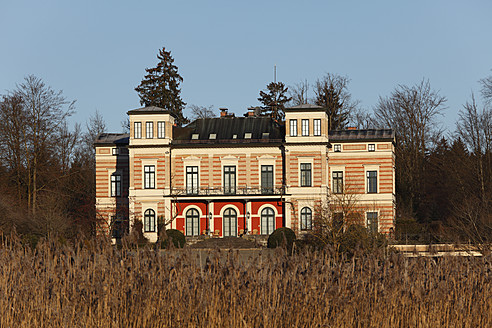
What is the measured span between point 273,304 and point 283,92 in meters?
50.6

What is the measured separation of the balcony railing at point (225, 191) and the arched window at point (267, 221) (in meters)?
0.90

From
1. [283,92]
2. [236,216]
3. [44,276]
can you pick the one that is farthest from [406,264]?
[283,92]

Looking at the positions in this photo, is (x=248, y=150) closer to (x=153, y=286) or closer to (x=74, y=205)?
(x=74, y=205)

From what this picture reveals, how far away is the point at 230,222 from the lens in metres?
38.2

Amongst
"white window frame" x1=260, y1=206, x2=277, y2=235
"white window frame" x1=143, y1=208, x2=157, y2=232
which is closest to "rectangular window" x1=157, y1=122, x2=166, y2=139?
"white window frame" x1=143, y1=208, x2=157, y2=232

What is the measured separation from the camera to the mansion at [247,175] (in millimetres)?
37625

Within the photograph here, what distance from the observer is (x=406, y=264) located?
8.56 m

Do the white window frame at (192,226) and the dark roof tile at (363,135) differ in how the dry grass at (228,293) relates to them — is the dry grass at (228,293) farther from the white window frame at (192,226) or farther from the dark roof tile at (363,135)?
the dark roof tile at (363,135)

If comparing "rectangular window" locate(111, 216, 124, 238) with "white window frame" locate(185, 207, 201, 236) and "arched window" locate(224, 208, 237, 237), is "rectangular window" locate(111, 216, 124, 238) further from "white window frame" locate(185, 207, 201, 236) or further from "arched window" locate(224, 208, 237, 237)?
"arched window" locate(224, 208, 237, 237)

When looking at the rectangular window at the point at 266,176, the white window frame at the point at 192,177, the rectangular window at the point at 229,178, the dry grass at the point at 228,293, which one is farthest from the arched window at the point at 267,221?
the dry grass at the point at 228,293

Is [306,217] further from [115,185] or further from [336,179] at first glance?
[115,185]

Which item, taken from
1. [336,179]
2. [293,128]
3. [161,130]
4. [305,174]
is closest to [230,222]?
[305,174]

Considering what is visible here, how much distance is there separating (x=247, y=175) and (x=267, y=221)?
8.30 ft

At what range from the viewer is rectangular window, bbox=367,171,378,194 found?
3900 centimetres
